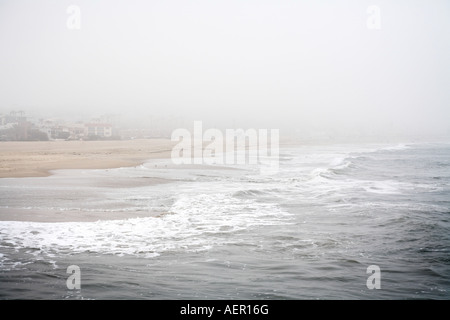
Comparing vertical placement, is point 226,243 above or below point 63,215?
below

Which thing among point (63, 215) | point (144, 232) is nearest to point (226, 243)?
point (144, 232)

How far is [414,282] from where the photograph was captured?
6.69m

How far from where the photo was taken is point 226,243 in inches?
345

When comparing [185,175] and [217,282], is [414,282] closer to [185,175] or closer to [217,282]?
[217,282]

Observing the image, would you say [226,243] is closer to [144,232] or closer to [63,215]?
[144,232]

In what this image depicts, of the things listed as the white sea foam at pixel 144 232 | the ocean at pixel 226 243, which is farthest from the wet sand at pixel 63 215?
the white sea foam at pixel 144 232

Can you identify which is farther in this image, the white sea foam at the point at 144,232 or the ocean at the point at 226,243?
the white sea foam at the point at 144,232

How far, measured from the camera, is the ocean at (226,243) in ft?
20.5

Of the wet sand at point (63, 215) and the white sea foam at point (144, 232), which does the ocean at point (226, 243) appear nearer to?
the white sea foam at point (144, 232)

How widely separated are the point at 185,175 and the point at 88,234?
41.5 ft

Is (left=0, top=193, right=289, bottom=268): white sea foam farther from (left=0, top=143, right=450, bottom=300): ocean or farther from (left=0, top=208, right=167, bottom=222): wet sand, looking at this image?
(left=0, top=208, right=167, bottom=222): wet sand

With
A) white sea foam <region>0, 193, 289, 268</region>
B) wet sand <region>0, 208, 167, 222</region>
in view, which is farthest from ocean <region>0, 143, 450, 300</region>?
wet sand <region>0, 208, 167, 222</region>

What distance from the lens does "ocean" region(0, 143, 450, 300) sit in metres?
6.25
